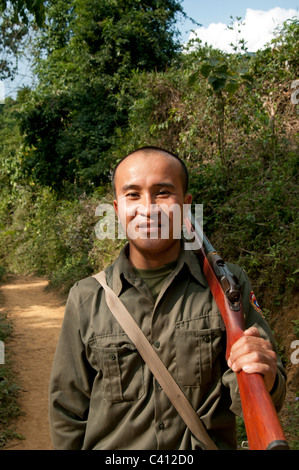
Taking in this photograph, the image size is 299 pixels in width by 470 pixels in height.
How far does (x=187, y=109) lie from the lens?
28.5ft

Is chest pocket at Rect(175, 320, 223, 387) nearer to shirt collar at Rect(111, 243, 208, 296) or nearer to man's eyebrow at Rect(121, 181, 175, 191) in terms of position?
shirt collar at Rect(111, 243, 208, 296)

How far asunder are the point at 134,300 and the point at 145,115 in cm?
862

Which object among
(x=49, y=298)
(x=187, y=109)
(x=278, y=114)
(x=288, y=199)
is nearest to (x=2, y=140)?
(x=49, y=298)

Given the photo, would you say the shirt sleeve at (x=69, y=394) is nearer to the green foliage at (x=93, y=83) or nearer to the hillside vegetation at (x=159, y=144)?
the hillside vegetation at (x=159, y=144)

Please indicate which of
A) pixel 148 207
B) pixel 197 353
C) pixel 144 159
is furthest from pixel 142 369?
pixel 144 159

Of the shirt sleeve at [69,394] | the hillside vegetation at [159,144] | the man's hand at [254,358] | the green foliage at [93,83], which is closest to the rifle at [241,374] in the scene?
the man's hand at [254,358]

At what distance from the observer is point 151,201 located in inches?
67.4

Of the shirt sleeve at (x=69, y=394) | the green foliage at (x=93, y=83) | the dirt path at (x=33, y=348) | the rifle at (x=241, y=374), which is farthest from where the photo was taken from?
the green foliage at (x=93, y=83)

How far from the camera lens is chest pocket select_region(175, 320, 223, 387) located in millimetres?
1568

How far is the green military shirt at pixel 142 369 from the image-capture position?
5.07 feet

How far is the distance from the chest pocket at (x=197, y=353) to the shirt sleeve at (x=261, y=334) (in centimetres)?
7

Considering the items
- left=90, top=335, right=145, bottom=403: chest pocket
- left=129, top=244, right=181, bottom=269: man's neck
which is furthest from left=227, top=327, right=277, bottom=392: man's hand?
left=129, top=244, right=181, bottom=269: man's neck

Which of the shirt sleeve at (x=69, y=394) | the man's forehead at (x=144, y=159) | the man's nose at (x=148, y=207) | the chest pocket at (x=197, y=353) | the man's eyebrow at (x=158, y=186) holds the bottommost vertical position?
the shirt sleeve at (x=69, y=394)

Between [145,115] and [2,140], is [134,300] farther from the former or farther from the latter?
[2,140]
